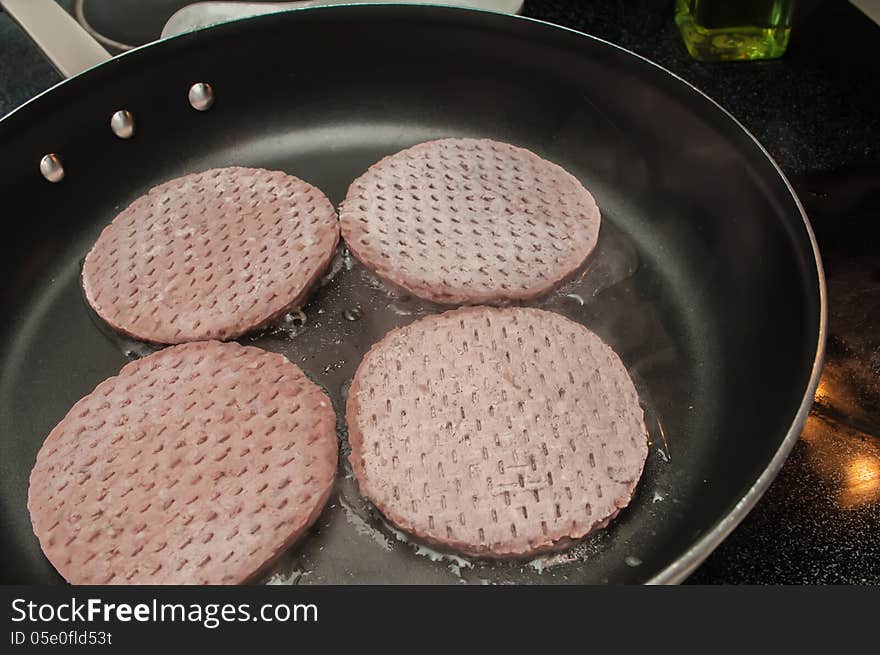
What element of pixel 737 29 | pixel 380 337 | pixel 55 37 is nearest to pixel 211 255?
pixel 380 337

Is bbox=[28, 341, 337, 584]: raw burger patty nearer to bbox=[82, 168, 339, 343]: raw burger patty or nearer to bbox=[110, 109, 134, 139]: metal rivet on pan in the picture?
bbox=[82, 168, 339, 343]: raw burger patty

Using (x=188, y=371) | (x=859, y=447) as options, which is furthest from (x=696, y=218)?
(x=188, y=371)

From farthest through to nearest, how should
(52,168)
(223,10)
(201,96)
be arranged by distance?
(223,10), (201,96), (52,168)

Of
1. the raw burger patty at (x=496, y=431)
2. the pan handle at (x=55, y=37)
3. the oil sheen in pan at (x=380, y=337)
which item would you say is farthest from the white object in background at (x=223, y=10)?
the raw burger patty at (x=496, y=431)

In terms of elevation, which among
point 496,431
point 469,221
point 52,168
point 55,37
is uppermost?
point 55,37

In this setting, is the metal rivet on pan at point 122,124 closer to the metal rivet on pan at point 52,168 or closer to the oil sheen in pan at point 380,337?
the metal rivet on pan at point 52,168

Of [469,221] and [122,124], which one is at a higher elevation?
[122,124]

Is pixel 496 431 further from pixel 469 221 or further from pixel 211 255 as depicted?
pixel 211 255
